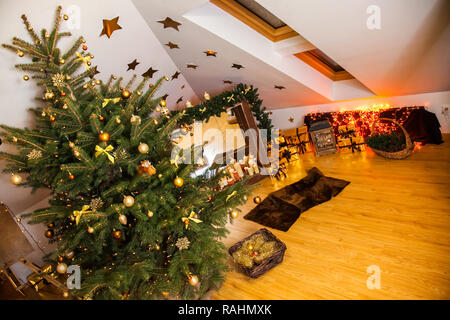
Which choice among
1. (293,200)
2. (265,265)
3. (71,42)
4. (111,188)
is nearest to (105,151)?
(111,188)

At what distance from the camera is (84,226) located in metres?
1.70

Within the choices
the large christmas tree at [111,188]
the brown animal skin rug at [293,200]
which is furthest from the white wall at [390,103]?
the large christmas tree at [111,188]

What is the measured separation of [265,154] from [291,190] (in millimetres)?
846

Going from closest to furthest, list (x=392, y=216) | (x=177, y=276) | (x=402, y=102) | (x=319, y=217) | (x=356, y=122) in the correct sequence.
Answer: (x=177, y=276) → (x=392, y=216) → (x=319, y=217) → (x=402, y=102) → (x=356, y=122)

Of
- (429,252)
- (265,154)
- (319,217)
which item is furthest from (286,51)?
(429,252)

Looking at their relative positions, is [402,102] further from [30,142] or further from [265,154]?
[30,142]

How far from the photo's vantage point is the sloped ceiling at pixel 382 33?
2312 millimetres

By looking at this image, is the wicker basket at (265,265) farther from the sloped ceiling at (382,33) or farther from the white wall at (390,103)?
the white wall at (390,103)

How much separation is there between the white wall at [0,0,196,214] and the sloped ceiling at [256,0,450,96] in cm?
157

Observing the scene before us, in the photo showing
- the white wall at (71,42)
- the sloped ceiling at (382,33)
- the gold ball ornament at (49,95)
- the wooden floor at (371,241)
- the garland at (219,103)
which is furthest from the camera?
the garland at (219,103)

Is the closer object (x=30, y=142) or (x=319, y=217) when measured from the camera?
(x=30, y=142)

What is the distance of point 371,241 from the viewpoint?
260 centimetres

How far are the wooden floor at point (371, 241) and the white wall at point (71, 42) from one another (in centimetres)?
254
